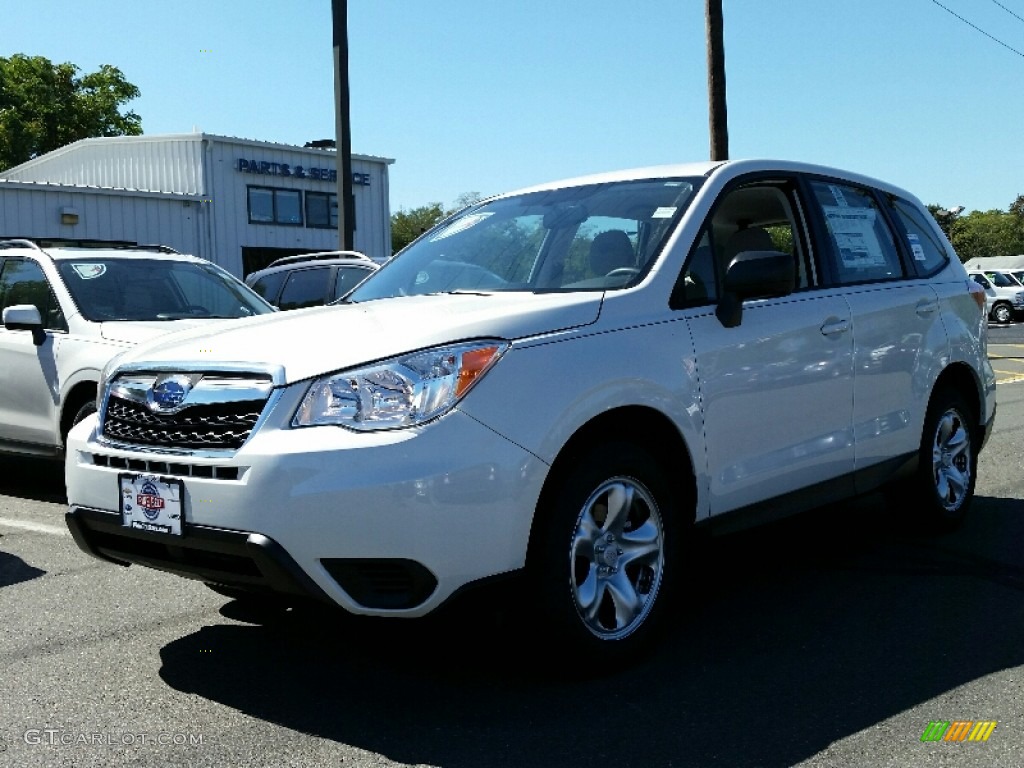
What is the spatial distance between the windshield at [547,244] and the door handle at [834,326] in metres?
0.84

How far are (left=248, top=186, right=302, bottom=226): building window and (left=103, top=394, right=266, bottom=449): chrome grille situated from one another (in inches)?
1198

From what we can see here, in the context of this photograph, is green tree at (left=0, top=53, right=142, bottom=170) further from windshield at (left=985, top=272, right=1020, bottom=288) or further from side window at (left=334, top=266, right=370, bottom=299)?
side window at (left=334, top=266, right=370, bottom=299)

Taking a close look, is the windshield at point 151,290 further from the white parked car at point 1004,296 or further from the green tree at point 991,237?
the green tree at point 991,237

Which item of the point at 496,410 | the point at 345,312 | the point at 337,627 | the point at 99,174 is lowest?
the point at 337,627

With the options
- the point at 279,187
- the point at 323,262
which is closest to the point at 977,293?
the point at 323,262

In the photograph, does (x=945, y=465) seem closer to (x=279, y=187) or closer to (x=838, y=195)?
(x=838, y=195)

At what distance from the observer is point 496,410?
3572 mm

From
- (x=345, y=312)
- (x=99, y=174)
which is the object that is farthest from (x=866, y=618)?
(x=99, y=174)

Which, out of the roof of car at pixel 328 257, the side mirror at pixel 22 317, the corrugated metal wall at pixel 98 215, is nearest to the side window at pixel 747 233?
the side mirror at pixel 22 317

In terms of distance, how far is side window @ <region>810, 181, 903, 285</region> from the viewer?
17.7 feet

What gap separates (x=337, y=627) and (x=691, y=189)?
2.22 m

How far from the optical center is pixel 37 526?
6844 millimetres

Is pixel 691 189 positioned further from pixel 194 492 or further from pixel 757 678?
pixel 194 492

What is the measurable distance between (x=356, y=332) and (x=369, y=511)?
0.68 m
